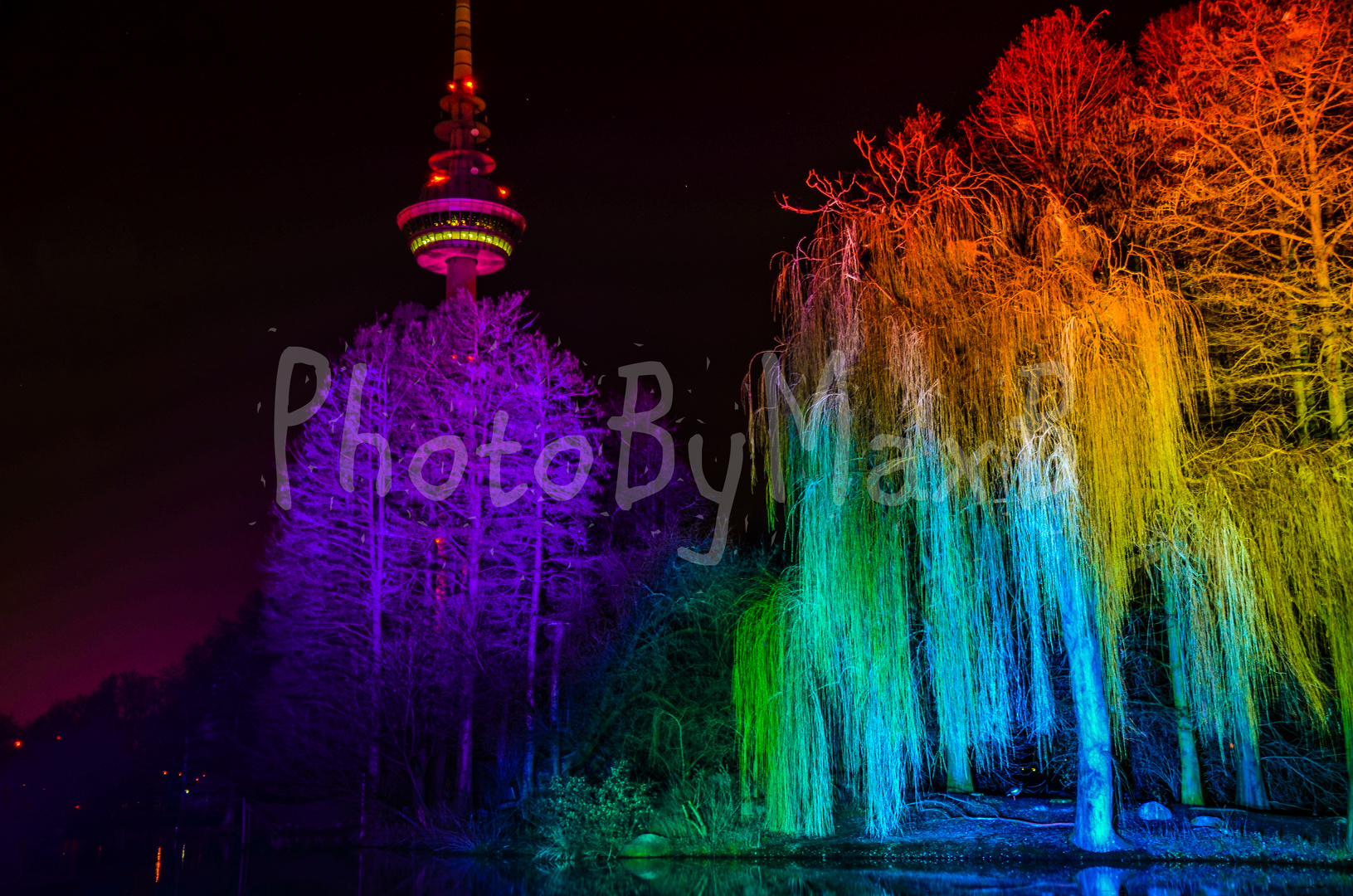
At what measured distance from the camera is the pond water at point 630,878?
33.2 feet

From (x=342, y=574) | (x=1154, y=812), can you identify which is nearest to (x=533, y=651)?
(x=342, y=574)

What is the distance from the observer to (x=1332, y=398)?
10984 millimetres

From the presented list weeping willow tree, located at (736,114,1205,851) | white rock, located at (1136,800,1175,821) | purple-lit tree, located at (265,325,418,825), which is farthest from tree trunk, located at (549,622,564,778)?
white rock, located at (1136,800,1175,821)

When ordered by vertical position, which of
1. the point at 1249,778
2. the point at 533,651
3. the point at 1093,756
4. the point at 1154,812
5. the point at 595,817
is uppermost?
the point at 533,651

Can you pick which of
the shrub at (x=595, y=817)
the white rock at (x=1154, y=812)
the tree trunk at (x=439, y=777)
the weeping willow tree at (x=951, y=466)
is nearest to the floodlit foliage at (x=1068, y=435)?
the weeping willow tree at (x=951, y=466)

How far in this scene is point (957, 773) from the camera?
14703 mm

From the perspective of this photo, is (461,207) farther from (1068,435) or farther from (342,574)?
(1068,435)

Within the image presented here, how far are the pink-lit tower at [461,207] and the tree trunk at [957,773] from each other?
3431 cm

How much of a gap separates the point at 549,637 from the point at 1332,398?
48.7 feet

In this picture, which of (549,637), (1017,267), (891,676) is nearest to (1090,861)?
(891,676)

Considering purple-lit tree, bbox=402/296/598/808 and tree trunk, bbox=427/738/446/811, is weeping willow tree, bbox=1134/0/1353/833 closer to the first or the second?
purple-lit tree, bbox=402/296/598/808

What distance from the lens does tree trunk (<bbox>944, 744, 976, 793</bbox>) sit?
14.4 metres

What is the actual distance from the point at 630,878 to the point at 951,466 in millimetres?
7484

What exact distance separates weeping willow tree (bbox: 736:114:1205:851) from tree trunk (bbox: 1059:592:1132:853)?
0.03m
